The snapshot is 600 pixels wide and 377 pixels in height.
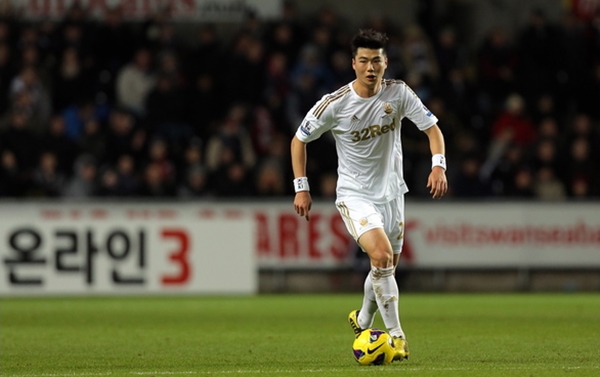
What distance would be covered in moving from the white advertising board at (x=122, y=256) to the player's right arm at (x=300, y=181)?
811 centimetres

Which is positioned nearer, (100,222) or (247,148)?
(100,222)

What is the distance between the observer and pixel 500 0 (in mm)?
21625

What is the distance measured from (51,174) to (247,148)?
2851 millimetres

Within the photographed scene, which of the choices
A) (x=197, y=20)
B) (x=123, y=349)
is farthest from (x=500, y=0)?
(x=123, y=349)

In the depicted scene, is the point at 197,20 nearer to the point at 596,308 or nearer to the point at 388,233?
the point at 596,308

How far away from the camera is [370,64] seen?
8195 millimetres

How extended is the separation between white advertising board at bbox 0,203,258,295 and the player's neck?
27.2 ft

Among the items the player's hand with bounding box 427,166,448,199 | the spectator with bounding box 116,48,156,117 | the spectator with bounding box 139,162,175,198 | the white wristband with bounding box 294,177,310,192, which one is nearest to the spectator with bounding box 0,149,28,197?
the spectator with bounding box 139,162,175,198

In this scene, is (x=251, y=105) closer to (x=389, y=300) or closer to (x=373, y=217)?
(x=373, y=217)

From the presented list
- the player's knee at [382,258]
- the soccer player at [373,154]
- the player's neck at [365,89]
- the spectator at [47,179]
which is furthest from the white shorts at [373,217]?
the spectator at [47,179]

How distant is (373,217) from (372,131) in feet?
1.94

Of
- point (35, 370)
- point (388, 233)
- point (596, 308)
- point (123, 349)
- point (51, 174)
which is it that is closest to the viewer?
point (35, 370)

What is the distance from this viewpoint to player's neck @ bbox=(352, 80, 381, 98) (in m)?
8.38

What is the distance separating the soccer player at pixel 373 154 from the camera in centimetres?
822
